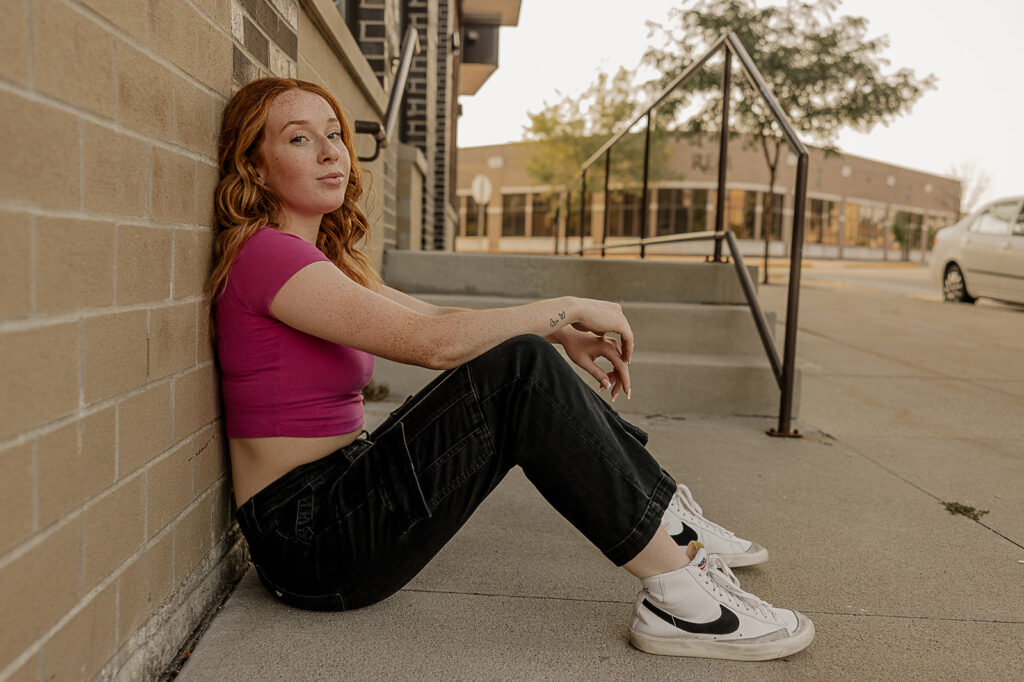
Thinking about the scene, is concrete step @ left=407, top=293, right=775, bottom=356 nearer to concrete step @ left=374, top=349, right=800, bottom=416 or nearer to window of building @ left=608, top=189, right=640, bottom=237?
concrete step @ left=374, top=349, right=800, bottom=416

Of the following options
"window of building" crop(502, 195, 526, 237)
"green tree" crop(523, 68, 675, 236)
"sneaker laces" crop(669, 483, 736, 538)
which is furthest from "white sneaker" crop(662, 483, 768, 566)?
"window of building" crop(502, 195, 526, 237)

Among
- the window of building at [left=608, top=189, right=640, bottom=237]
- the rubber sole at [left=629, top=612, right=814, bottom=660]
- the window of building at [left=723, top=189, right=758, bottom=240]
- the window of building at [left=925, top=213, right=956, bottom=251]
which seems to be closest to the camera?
the rubber sole at [left=629, top=612, right=814, bottom=660]

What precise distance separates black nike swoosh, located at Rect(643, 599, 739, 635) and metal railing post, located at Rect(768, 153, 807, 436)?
2057 mm

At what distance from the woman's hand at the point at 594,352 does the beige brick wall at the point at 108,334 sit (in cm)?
90

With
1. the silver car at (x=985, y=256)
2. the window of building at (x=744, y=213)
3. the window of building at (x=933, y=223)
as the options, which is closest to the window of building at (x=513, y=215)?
the window of building at (x=744, y=213)

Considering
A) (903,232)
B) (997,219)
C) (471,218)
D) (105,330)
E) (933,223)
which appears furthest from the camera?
(933,223)

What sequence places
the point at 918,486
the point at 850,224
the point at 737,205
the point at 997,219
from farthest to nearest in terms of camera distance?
the point at 850,224
the point at 737,205
the point at 997,219
the point at 918,486

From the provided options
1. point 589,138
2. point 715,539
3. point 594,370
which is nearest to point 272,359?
point 594,370

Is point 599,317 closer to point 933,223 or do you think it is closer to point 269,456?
point 269,456

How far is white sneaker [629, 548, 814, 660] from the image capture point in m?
1.73

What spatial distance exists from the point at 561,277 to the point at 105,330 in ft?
11.9

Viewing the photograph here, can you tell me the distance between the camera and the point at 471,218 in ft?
140

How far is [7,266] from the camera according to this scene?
0.97 m

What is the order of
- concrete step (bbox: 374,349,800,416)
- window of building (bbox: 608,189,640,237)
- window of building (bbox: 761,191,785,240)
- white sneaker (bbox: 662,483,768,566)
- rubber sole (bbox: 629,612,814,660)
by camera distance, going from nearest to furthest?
rubber sole (bbox: 629,612,814,660) → white sneaker (bbox: 662,483,768,566) → concrete step (bbox: 374,349,800,416) → window of building (bbox: 608,189,640,237) → window of building (bbox: 761,191,785,240)
